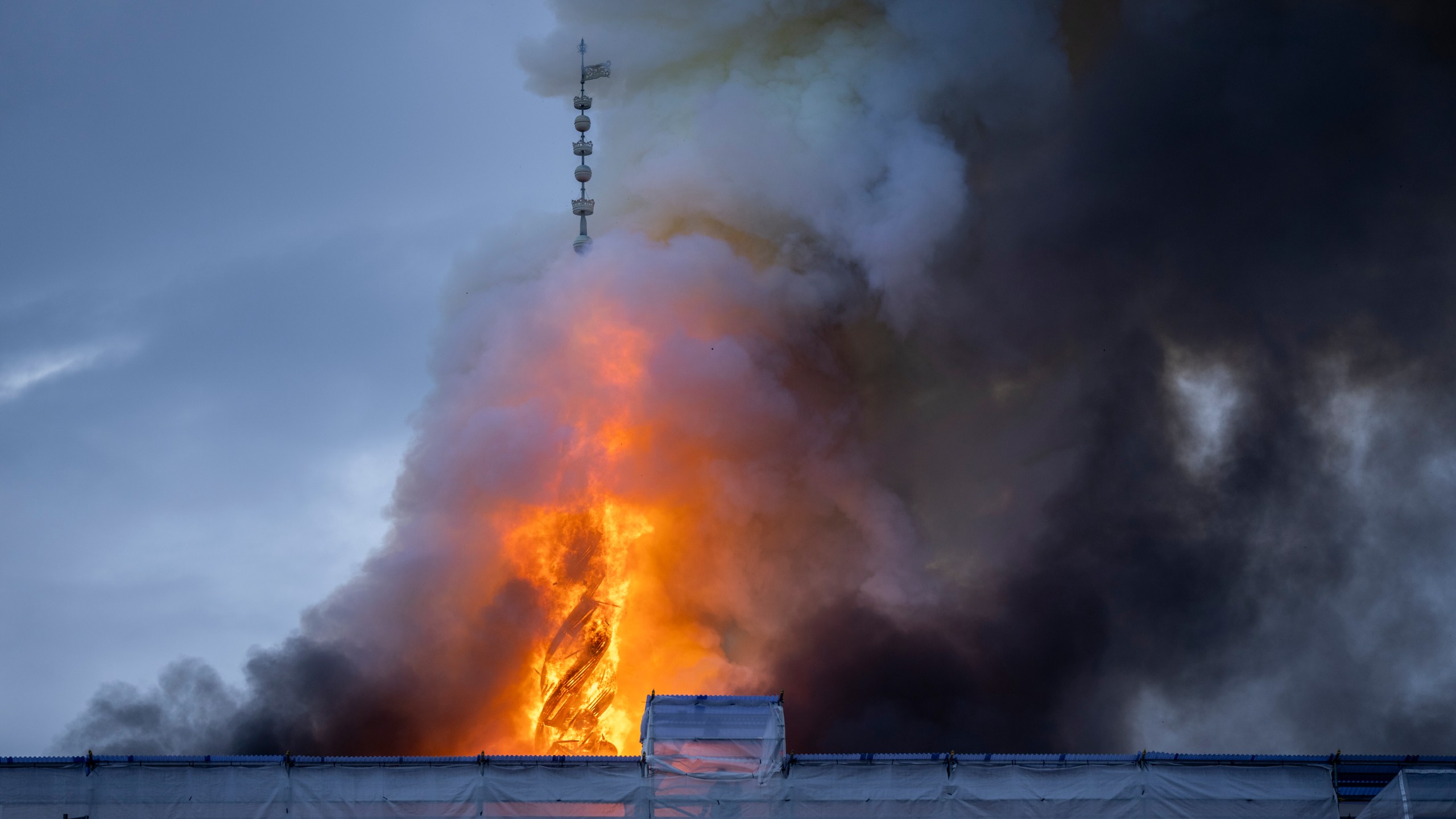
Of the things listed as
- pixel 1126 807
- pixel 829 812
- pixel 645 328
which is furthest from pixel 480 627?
pixel 1126 807

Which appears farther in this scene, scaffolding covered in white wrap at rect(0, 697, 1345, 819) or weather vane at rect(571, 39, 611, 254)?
weather vane at rect(571, 39, 611, 254)

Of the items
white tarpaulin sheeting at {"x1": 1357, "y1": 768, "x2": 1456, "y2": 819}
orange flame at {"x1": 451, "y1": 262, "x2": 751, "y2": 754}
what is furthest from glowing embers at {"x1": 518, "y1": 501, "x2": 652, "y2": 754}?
white tarpaulin sheeting at {"x1": 1357, "y1": 768, "x2": 1456, "y2": 819}

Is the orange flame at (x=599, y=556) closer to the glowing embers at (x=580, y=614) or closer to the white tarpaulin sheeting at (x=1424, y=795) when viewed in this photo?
the glowing embers at (x=580, y=614)

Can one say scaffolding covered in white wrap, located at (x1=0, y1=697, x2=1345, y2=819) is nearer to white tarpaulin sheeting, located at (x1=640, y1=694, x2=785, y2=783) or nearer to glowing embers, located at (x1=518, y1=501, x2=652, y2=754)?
white tarpaulin sheeting, located at (x1=640, y1=694, x2=785, y2=783)

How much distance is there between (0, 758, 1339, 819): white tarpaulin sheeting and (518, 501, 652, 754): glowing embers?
1272 centimetres

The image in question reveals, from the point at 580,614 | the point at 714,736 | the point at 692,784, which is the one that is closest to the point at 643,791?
the point at 692,784

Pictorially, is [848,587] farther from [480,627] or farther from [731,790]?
[731,790]

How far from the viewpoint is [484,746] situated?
47.4 meters

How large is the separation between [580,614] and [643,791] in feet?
48.6

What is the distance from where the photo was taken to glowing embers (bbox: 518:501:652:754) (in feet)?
158

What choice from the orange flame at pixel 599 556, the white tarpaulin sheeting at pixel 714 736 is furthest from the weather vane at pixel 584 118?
the white tarpaulin sheeting at pixel 714 736

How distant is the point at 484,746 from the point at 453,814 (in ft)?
42.8

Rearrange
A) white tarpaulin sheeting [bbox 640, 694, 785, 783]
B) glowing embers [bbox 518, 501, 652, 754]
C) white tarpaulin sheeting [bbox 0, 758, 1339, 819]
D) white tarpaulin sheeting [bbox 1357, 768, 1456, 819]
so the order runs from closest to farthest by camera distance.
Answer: white tarpaulin sheeting [bbox 1357, 768, 1456, 819] → white tarpaulin sheeting [bbox 0, 758, 1339, 819] → white tarpaulin sheeting [bbox 640, 694, 785, 783] → glowing embers [bbox 518, 501, 652, 754]

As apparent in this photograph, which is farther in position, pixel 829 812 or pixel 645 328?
pixel 645 328
